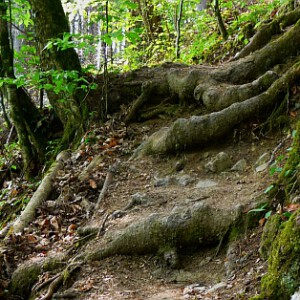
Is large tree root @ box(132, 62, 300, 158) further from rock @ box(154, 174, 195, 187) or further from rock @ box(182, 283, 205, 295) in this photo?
rock @ box(182, 283, 205, 295)

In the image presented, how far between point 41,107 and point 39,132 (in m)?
0.62

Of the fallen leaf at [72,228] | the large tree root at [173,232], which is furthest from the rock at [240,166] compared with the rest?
the fallen leaf at [72,228]

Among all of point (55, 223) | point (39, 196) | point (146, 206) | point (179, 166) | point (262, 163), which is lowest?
point (55, 223)

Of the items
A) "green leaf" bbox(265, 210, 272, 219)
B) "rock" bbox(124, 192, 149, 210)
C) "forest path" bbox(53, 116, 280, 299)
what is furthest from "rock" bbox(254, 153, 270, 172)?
"rock" bbox(124, 192, 149, 210)

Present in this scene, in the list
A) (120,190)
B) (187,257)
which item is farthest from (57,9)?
(187,257)

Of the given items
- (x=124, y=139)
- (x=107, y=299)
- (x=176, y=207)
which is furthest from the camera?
(x=124, y=139)

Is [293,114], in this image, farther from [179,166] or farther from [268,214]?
[268,214]

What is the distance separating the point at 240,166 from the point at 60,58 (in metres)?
3.95

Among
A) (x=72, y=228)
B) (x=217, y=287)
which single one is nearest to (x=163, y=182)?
(x=72, y=228)

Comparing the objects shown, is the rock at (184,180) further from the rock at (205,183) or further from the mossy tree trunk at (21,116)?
the mossy tree trunk at (21,116)

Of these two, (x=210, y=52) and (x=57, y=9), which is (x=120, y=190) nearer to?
(x=57, y=9)

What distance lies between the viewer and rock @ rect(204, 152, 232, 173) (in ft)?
17.3

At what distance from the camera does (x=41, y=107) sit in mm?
8234

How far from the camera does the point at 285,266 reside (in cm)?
272
